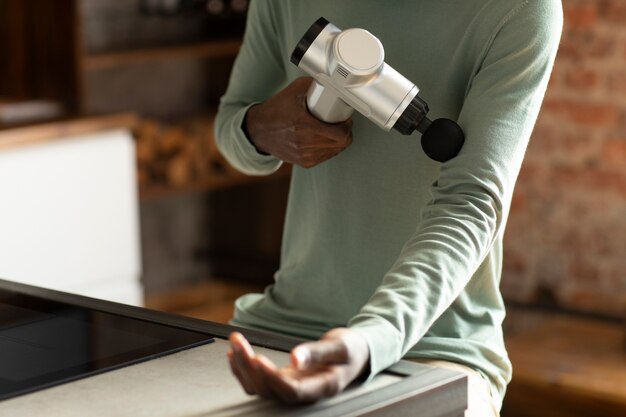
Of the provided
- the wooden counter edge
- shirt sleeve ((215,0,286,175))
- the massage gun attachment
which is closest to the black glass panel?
the massage gun attachment

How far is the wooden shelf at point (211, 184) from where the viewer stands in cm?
382

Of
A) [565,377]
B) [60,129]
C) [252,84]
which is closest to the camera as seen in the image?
[252,84]

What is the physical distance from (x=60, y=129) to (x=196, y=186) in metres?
0.83

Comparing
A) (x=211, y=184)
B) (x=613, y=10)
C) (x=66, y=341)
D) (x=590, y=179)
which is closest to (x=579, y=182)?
(x=590, y=179)

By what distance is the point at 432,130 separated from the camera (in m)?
1.40

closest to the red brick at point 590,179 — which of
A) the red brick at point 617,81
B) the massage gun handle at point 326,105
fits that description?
the red brick at point 617,81

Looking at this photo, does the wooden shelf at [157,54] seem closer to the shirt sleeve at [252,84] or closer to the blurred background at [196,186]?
the blurred background at [196,186]

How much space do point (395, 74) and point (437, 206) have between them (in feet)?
0.56

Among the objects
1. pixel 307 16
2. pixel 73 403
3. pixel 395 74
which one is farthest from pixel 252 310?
pixel 73 403

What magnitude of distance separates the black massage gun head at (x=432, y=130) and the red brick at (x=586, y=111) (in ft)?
7.90

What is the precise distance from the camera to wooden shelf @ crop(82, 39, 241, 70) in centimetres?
376

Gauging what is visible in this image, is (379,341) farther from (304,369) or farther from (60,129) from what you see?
(60,129)

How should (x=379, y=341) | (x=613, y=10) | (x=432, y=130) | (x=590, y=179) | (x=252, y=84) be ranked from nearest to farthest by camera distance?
(x=379, y=341)
(x=432, y=130)
(x=252, y=84)
(x=613, y=10)
(x=590, y=179)

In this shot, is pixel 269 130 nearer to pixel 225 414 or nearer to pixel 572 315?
pixel 225 414
